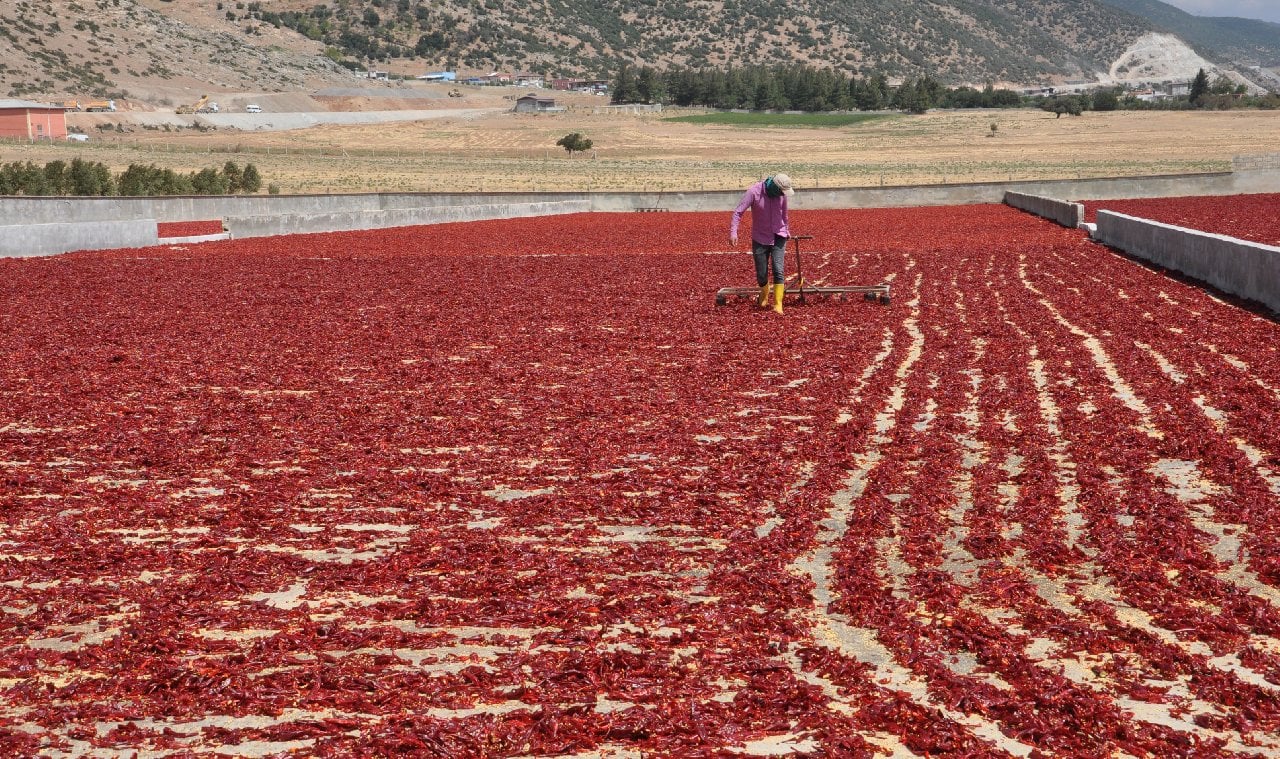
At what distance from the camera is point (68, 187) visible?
4997 centimetres

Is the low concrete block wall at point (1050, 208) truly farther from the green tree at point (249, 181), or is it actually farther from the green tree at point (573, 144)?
the green tree at point (573, 144)

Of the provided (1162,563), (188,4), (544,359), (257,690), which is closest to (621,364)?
(544,359)

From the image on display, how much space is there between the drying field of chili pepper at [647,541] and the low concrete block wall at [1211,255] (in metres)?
2.60

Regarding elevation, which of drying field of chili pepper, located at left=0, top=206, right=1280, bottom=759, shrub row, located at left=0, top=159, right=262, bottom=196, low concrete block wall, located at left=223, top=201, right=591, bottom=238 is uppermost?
shrub row, located at left=0, top=159, right=262, bottom=196

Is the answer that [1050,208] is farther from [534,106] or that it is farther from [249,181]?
[534,106]

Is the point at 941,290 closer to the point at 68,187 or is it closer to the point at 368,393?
the point at 368,393

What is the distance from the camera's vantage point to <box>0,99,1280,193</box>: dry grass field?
76562mm

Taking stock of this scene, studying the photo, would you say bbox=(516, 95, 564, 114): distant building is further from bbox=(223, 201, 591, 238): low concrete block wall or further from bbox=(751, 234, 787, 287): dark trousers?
bbox=(751, 234, 787, 287): dark trousers

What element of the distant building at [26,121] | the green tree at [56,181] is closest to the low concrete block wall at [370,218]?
the green tree at [56,181]

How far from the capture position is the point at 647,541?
769 centimetres

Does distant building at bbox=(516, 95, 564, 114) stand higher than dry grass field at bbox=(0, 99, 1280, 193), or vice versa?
distant building at bbox=(516, 95, 564, 114)

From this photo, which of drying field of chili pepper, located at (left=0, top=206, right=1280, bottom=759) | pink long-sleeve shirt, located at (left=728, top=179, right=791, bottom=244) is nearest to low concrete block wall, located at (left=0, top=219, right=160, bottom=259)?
drying field of chili pepper, located at (left=0, top=206, right=1280, bottom=759)

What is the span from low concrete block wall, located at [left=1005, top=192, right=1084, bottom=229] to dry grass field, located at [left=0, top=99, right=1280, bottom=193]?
789 inches

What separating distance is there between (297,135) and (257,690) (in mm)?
113580
